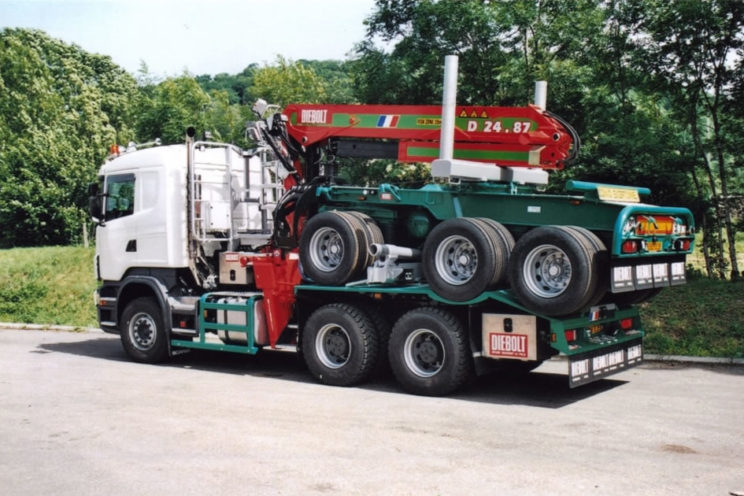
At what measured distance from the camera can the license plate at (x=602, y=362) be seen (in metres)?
9.96

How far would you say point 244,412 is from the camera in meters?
9.68

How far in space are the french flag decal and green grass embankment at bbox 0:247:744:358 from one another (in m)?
5.26

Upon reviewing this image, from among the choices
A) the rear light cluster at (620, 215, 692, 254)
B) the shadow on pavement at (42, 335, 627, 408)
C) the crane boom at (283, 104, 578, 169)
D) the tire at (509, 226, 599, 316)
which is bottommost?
the shadow on pavement at (42, 335, 627, 408)

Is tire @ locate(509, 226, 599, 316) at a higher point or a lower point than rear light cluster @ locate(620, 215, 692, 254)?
lower

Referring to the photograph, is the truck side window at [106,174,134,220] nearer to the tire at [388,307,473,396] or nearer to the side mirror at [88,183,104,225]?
the side mirror at [88,183,104,225]

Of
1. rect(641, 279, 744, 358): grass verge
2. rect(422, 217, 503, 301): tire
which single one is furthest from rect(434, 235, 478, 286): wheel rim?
rect(641, 279, 744, 358): grass verge

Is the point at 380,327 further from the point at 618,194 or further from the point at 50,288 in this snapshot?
the point at 50,288

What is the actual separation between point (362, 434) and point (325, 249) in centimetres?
353

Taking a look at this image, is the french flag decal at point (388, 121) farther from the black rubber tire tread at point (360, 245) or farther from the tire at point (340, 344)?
the tire at point (340, 344)

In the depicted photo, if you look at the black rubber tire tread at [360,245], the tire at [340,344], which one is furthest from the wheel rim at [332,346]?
the black rubber tire tread at [360,245]

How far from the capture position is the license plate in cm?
996

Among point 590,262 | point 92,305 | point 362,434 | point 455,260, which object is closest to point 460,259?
point 455,260

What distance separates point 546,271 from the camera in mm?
9938

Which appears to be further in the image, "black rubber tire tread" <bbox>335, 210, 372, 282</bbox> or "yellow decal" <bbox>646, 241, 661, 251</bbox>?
"black rubber tire tread" <bbox>335, 210, 372, 282</bbox>
